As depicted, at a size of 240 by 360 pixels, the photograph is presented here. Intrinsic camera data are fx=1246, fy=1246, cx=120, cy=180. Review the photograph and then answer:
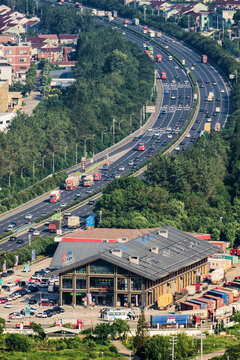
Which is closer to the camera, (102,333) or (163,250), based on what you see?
(102,333)

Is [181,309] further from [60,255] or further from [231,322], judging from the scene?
[60,255]

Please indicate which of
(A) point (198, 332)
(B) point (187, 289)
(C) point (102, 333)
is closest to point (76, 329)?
(C) point (102, 333)

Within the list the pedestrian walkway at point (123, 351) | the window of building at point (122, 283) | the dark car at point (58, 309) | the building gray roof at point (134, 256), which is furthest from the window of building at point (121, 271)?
the pedestrian walkway at point (123, 351)

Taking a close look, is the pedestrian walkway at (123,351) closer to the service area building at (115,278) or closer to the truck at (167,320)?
the truck at (167,320)

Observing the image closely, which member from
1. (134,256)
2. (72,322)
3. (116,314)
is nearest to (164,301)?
(134,256)

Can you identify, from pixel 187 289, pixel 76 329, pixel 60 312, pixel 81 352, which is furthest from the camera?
pixel 187 289

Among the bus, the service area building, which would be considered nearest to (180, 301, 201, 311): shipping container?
the service area building
